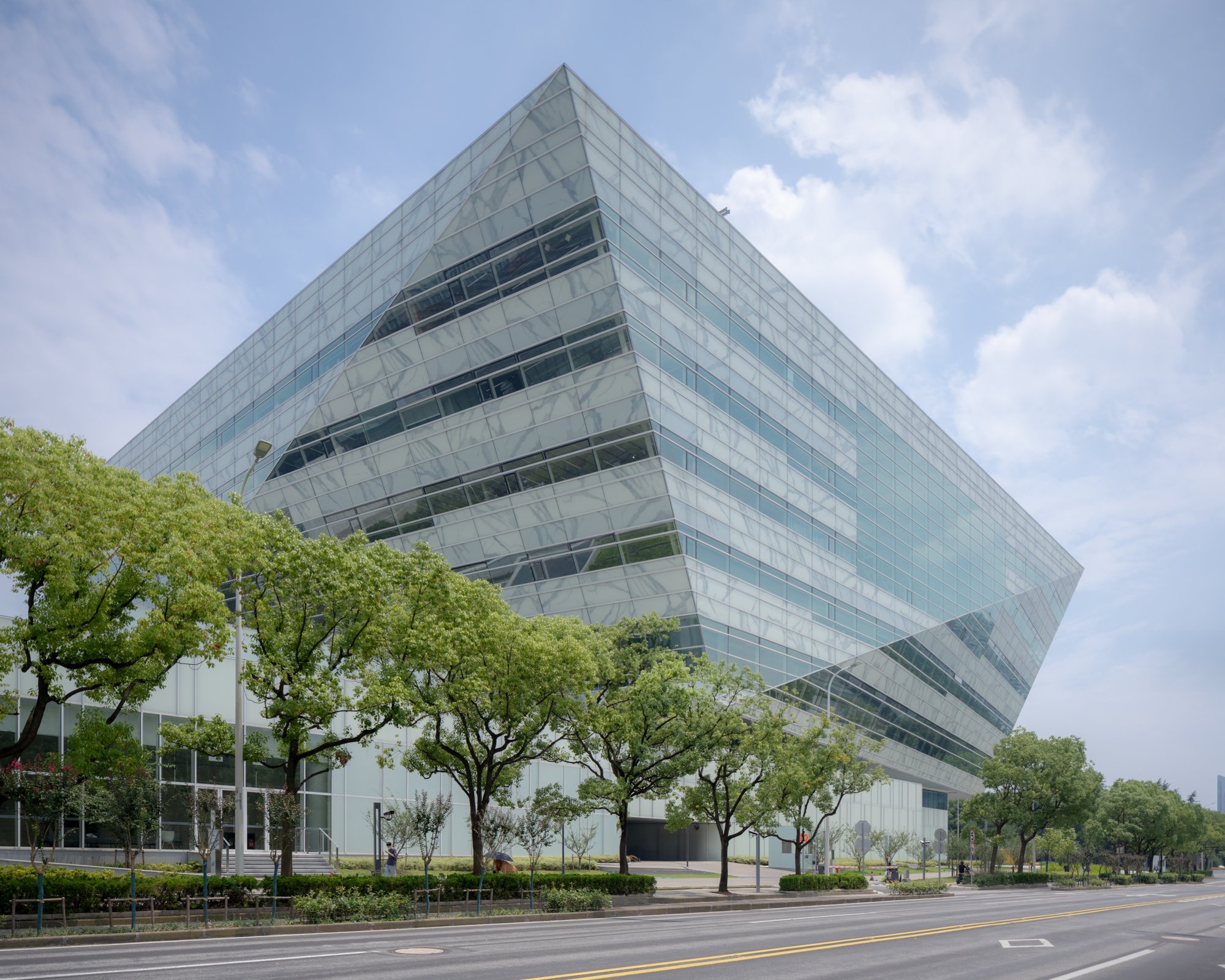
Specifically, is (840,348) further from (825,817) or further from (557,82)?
(825,817)

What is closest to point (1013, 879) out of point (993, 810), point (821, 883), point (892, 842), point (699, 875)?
point (993, 810)

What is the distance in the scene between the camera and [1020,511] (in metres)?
118

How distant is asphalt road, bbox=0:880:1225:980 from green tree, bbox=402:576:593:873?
22.9 ft

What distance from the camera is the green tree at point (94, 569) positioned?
2392 cm

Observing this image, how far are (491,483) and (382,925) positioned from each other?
112 feet

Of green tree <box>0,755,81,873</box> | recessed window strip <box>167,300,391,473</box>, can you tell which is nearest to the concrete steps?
green tree <box>0,755,81,873</box>

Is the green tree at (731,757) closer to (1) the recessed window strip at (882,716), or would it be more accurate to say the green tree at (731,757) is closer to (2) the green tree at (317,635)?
(2) the green tree at (317,635)

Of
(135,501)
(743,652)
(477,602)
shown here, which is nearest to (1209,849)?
(743,652)

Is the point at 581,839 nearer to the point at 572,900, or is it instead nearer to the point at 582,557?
the point at 582,557

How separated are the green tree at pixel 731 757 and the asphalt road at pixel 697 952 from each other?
827 centimetres

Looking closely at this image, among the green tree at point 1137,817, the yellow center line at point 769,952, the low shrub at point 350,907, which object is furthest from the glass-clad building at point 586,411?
the green tree at point 1137,817

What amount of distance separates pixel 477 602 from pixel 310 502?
3533 centimetres

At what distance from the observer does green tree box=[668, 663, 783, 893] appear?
39188 millimetres

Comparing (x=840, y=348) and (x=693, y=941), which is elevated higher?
(x=840, y=348)
